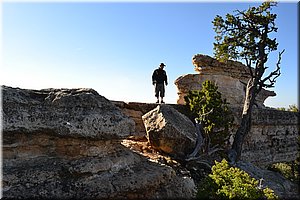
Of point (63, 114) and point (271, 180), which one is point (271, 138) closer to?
point (271, 180)

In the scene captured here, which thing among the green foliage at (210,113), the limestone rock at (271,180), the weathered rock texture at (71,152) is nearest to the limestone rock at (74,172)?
the weathered rock texture at (71,152)

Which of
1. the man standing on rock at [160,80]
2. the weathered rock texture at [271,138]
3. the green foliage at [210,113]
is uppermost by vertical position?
the man standing on rock at [160,80]

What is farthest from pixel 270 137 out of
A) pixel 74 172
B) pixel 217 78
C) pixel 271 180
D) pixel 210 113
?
pixel 74 172

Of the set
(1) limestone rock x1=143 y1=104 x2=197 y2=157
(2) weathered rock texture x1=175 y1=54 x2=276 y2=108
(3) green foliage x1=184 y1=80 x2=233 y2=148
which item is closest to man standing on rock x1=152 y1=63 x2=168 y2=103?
(3) green foliage x1=184 y1=80 x2=233 y2=148

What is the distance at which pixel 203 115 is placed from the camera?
9781mm

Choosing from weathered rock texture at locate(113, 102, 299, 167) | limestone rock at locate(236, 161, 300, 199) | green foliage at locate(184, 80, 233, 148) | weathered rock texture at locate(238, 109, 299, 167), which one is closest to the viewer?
green foliage at locate(184, 80, 233, 148)

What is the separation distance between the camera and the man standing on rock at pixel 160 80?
38.6 ft

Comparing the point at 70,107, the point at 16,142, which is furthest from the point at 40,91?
the point at 16,142

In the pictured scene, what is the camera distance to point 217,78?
59.2 feet

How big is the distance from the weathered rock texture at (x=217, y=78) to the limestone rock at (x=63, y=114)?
36.2 feet

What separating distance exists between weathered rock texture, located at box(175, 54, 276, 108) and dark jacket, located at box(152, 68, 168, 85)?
5272 mm

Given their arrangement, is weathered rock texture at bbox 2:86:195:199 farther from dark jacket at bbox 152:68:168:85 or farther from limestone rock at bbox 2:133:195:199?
dark jacket at bbox 152:68:168:85

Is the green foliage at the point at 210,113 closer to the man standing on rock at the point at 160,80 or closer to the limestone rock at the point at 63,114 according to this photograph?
the man standing on rock at the point at 160,80

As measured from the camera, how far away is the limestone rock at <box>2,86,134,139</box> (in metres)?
5.35
